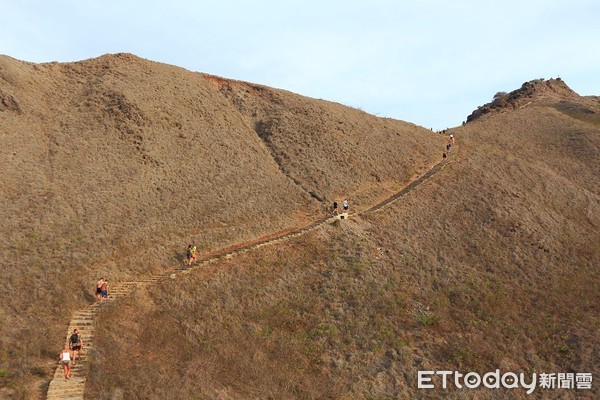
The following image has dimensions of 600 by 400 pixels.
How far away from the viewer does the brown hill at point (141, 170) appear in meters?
22.2

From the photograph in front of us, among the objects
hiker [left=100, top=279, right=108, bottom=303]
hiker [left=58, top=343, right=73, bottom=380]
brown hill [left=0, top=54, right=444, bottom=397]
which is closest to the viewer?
hiker [left=58, top=343, right=73, bottom=380]

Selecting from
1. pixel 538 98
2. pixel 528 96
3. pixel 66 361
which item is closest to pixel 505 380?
pixel 66 361

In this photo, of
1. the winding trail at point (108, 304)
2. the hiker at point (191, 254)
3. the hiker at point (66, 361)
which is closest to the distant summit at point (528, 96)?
the winding trail at point (108, 304)

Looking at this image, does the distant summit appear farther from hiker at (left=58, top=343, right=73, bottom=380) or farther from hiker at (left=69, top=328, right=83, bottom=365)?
hiker at (left=58, top=343, right=73, bottom=380)

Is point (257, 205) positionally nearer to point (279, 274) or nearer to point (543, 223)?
point (279, 274)

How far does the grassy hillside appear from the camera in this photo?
60.4 ft

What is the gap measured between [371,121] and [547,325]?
3129 cm

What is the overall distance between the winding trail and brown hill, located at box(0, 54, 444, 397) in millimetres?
708

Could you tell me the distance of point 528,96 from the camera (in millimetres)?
75312

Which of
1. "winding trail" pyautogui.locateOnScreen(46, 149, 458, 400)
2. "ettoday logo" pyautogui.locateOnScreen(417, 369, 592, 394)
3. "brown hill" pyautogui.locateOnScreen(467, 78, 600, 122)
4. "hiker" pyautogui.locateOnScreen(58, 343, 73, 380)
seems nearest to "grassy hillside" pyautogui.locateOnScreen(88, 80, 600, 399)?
"ettoday logo" pyautogui.locateOnScreen(417, 369, 592, 394)

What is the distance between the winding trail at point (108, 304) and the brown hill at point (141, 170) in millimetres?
708

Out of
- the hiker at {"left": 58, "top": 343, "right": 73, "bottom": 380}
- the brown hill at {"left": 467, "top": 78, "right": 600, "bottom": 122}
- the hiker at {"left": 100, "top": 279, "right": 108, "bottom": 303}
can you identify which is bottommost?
the hiker at {"left": 58, "top": 343, "right": 73, "bottom": 380}

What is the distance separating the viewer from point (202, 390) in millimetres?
16672

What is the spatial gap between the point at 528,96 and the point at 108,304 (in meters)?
75.7
